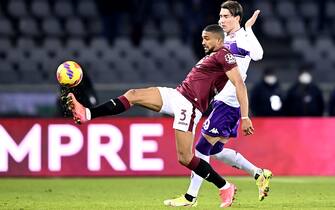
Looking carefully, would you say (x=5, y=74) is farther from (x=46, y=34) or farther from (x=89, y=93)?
(x=89, y=93)

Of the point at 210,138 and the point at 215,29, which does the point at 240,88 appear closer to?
the point at 215,29

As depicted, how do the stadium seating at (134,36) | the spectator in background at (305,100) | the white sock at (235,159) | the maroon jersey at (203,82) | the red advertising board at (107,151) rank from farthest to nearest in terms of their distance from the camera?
the stadium seating at (134,36)
the spectator in background at (305,100)
the red advertising board at (107,151)
the white sock at (235,159)
the maroon jersey at (203,82)

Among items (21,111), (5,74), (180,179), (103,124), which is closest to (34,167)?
(103,124)

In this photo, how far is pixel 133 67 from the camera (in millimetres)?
19578

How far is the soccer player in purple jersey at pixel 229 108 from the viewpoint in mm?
9727

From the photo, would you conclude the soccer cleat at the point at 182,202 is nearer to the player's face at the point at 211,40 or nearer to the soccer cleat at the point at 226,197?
the soccer cleat at the point at 226,197

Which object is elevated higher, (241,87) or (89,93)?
(241,87)

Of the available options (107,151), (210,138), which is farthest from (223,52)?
(107,151)

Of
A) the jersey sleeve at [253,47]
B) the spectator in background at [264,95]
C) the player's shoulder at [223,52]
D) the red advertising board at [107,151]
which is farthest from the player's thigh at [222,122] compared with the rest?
the spectator in background at [264,95]

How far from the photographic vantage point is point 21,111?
1770 centimetres

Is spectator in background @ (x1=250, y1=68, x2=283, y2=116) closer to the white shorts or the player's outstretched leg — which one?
the player's outstretched leg

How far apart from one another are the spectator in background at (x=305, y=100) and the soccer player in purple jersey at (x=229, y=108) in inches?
244

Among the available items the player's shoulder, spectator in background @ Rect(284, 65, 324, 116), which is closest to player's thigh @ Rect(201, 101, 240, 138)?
the player's shoulder

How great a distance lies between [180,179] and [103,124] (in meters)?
1.43
